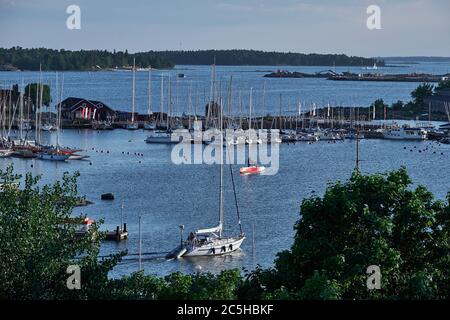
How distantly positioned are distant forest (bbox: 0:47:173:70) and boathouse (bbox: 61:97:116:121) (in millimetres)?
39212

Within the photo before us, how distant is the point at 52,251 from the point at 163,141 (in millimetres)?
27895

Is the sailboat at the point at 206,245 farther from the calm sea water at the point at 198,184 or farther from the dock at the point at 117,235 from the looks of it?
the dock at the point at 117,235

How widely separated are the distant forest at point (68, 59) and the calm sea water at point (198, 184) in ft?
147

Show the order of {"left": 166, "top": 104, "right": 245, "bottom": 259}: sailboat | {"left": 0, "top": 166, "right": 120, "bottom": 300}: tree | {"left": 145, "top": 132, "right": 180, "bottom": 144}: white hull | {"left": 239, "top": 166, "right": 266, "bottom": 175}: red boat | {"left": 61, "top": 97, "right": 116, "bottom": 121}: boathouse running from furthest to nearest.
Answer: {"left": 61, "top": 97, "right": 116, "bottom": 121}: boathouse, {"left": 145, "top": 132, "right": 180, "bottom": 144}: white hull, {"left": 239, "top": 166, "right": 266, "bottom": 175}: red boat, {"left": 166, "top": 104, "right": 245, "bottom": 259}: sailboat, {"left": 0, "top": 166, "right": 120, "bottom": 300}: tree

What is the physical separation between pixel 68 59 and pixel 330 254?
81.3 m

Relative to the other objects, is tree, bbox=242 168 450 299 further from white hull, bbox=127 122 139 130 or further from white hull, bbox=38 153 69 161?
white hull, bbox=127 122 139 130

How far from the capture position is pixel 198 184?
80.8 feet

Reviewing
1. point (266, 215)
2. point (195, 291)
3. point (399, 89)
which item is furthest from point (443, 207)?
point (399, 89)

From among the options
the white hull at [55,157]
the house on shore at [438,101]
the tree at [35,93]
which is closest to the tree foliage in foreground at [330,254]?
the white hull at [55,157]

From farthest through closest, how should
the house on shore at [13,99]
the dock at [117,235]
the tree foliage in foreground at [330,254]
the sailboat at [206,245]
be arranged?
the house on shore at [13,99] < the dock at [117,235] < the sailboat at [206,245] < the tree foliage in foreground at [330,254]

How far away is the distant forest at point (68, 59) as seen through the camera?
276ft

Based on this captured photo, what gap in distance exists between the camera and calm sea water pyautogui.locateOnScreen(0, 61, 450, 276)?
16.5m

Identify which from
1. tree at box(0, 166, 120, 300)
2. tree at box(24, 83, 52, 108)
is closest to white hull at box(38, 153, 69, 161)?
tree at box(24, 83, 52, 108)
